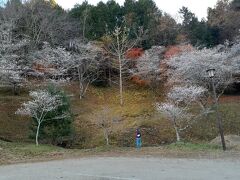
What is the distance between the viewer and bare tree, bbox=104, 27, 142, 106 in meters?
40.5

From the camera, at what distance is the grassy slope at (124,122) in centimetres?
2803

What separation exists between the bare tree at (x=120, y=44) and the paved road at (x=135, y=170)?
2502cm

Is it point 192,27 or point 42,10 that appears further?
point 192,27

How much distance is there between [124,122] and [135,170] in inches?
735

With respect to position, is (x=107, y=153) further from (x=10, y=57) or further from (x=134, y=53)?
(x=134, y=53)

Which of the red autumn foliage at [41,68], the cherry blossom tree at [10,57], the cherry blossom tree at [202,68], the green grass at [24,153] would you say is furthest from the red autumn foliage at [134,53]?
the green grass at [24,153]

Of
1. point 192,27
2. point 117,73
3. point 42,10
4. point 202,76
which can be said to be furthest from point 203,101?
point 42,10

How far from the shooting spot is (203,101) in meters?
33.6

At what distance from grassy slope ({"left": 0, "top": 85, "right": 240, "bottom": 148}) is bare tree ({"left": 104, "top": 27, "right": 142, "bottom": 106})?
4.41 meters

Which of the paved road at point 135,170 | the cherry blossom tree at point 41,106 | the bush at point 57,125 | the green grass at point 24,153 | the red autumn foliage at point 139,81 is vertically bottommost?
the green grass at point 24,153

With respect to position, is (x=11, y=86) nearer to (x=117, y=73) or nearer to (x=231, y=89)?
(x=117, y=73)

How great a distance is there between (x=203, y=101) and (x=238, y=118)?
12.2 ft

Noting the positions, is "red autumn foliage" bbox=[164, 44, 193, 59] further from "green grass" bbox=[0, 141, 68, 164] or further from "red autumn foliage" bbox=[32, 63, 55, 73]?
"green grass" bbox=[0, 141, 68, 164]

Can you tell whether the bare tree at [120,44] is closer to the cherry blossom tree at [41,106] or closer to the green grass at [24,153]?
the cherry blossom tree at [41,106]
